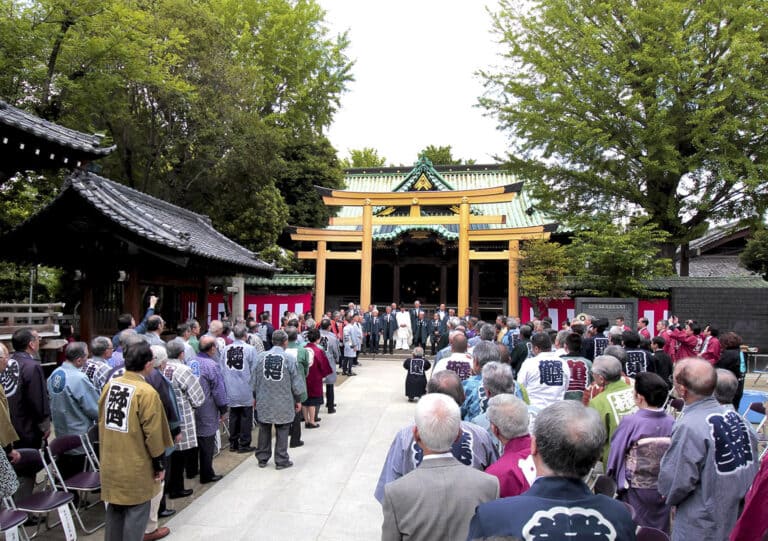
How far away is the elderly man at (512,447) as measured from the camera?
255cm

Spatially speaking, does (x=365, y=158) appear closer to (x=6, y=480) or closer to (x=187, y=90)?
(x=187, y=90)

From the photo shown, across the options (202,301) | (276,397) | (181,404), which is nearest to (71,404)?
(181,404)

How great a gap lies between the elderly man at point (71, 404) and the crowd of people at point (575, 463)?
3348mm

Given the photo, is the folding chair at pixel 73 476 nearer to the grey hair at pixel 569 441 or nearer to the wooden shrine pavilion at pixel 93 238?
the wooden shrine pavilion at pixel 93 238

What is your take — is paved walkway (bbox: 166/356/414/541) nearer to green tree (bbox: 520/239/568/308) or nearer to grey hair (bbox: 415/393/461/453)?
grey hair (bbox: 415/393/461/453)

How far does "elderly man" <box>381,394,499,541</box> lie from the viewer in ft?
7.01

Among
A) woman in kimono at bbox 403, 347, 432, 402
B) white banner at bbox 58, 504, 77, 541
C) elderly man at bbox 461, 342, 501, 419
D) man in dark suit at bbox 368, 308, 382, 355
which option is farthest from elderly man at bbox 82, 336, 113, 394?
man in dark suit at bbox 368, 308, 382, 355

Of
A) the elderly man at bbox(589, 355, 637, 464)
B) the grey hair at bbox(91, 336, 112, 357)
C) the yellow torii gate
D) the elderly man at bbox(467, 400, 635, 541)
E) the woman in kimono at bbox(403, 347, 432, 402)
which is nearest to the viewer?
the elderly man at bbox(467, 400, 635, 541)

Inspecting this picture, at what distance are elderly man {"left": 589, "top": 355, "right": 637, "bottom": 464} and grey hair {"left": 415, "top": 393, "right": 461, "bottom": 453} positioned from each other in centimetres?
247

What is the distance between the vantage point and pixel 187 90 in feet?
47.4

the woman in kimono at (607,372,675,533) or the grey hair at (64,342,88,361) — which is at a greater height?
the grey hair at (64,342,88,361)

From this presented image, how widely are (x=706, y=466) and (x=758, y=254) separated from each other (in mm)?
20032

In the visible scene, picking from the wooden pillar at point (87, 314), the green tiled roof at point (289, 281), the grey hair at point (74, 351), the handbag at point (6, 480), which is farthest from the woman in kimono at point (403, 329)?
the handbag at point (6, 480)

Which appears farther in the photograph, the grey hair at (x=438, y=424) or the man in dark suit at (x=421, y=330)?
the man in dark suit at (x=421, y=330)
